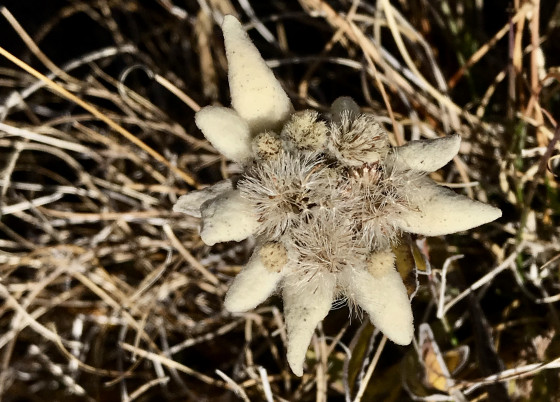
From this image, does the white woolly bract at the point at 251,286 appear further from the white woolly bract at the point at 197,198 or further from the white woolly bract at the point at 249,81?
the white woolly bract at the point at 249,81

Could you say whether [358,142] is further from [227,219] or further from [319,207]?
[227,219]

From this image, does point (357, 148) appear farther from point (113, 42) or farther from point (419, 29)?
point (113, 42)

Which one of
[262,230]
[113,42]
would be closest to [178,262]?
[262,230]

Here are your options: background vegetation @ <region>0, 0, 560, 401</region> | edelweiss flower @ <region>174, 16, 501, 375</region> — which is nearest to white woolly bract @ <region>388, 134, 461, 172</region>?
edelweiss flower @ <region>174, 16, 501, 375</region>

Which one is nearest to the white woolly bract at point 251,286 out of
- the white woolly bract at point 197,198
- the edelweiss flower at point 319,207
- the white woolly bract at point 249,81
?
the edelweiss flower at point 319,207

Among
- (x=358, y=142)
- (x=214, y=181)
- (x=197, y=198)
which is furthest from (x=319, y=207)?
(x=214, y=181)

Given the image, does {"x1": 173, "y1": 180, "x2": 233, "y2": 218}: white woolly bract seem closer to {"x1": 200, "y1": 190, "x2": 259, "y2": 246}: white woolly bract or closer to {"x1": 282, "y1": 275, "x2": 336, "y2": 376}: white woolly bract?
{"x1": 200, "y1": 190, "x2": 259, "y2": 246}: white woolly bract
